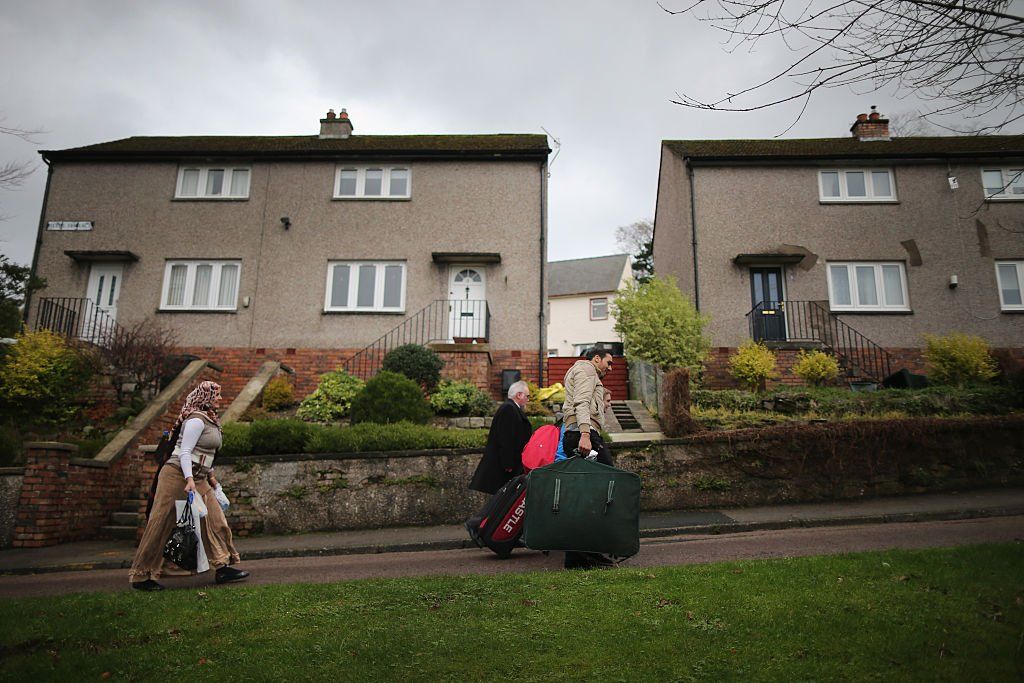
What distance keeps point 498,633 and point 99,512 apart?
28.2ft

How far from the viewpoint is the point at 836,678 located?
3.22 metres

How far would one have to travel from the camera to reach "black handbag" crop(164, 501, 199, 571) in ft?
19.3

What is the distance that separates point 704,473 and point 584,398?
171 inches

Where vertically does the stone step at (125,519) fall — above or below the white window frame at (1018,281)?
below

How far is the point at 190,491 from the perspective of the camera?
5895 millimetres

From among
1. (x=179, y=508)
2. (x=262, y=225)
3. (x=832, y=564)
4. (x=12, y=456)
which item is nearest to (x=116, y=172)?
(x=262, y=225)

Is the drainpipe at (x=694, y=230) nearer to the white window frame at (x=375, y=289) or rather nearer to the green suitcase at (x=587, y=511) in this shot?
the white window frame at (x=375, y=289)

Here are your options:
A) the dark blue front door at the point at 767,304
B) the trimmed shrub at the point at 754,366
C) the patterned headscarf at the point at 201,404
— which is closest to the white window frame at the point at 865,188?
the dark blue front door at the point at 767,304

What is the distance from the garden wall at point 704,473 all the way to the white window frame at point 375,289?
8.22m

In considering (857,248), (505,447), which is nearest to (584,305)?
(857,248)

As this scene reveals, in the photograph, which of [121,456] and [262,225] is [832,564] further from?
[262,225]

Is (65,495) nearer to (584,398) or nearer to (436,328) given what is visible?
(584,398)

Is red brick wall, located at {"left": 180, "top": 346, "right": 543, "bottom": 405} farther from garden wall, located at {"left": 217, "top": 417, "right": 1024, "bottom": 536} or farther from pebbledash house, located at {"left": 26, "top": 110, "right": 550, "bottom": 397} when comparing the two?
garden wall, located at {"left": 217, "top": 417, "right": 1024, "bottom": 536}

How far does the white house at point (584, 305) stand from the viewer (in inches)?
1491
